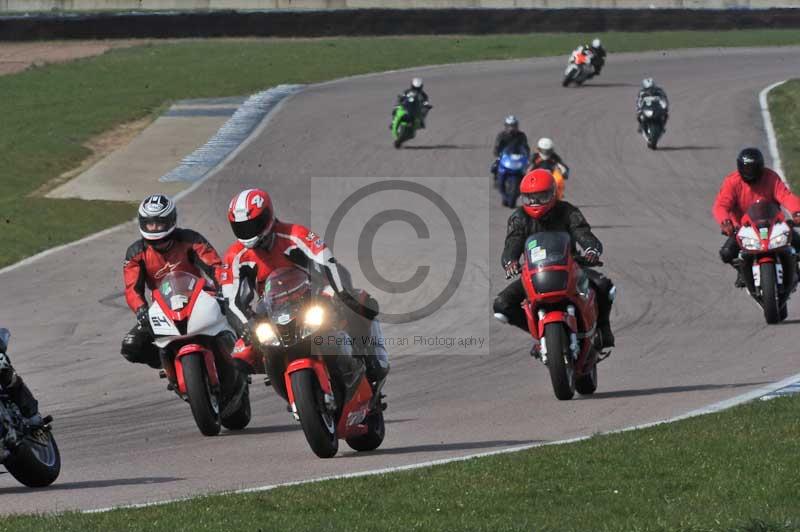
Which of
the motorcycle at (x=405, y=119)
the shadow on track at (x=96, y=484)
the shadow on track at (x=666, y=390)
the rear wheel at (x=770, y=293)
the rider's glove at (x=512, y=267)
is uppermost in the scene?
the rider's glove at (x=512, y=267)

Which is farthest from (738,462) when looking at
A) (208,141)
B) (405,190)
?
(208,141)

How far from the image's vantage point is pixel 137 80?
39.7 m

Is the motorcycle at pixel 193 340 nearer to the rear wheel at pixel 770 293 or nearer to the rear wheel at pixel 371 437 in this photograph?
the rear wheel at pixel 371 437

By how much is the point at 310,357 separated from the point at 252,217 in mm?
1103

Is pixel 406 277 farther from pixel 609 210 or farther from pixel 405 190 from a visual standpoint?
pixel 405 190

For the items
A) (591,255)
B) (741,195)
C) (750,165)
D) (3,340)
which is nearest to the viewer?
(3,340)

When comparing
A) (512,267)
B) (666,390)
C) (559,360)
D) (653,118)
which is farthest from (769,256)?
(653,118)

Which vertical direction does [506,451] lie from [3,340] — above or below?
below

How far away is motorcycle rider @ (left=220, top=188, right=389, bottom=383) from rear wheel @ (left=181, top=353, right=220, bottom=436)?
2.42 feet

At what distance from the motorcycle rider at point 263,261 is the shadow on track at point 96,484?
3.60 feet

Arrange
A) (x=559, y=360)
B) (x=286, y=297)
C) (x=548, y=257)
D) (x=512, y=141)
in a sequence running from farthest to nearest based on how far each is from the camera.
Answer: (x=512, y=141) < (x=548, y=257) < (x=559, y=360) < (x=286, y=297)

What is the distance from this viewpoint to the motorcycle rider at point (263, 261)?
10.1m

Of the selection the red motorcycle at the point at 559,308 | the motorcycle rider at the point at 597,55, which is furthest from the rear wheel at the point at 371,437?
the motorcycle rider at the point at 597,55

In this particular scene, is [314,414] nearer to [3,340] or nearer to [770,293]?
[3,340]
